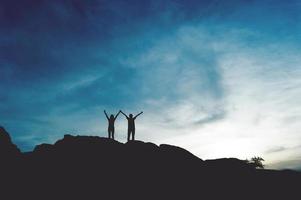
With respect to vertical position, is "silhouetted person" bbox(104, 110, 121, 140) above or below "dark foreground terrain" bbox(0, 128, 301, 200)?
above

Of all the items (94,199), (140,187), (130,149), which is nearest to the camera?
(94,199)

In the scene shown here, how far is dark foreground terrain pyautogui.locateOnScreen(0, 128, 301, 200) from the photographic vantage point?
30141mm

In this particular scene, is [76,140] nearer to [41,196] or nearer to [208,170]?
→ [41,196]

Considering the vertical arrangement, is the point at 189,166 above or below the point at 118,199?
above

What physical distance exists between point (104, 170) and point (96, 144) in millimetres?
3109

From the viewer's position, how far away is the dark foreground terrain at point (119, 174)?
30141mm

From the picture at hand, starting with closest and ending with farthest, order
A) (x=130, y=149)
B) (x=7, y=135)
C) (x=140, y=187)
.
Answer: (x=140, y=187) < (x=130, y=149) < (x=7, y=135)

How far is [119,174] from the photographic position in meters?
31.9

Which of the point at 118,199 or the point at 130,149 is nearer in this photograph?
the point at 118,199

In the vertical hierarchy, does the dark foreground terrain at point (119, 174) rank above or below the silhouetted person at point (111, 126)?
below

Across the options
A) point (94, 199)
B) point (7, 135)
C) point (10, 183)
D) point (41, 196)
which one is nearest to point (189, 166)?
point (94, 199)

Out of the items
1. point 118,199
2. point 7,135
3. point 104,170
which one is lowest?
point 118,199

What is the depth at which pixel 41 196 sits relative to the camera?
2938 centimetres

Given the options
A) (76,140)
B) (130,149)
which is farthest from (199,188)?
(76,140)
